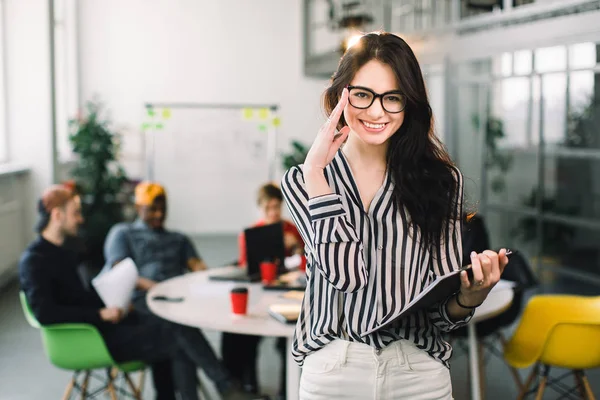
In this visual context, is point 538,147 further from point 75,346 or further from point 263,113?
point 263,113

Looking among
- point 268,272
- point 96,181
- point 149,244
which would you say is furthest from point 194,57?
point 268,272

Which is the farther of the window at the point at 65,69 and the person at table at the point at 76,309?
the window at the point at 65,69

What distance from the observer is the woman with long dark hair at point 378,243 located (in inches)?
55.7

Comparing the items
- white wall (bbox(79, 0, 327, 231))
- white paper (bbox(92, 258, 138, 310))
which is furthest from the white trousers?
white wall (bbox(79, 0, 327, 231))

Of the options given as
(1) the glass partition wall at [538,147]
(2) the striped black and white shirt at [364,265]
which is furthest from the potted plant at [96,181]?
(2) the striped black and white shirt at [364,265]

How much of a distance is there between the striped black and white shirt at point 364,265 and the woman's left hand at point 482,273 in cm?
7

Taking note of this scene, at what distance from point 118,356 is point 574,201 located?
13.0 ft

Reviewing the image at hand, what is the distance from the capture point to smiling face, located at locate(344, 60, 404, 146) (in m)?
1.44

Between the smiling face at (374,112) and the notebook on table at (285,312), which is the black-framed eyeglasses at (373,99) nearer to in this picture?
the smiling face at (374,112)

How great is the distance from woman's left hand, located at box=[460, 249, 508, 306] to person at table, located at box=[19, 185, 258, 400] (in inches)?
78.7

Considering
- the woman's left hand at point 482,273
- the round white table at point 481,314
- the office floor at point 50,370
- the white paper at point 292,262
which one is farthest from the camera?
the office floor at point 50,370

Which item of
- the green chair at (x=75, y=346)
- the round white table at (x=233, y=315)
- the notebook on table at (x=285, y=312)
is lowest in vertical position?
the green chair at (x=75, y=346)

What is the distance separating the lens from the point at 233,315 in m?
2.98

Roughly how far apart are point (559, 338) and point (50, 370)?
10.2 ft
